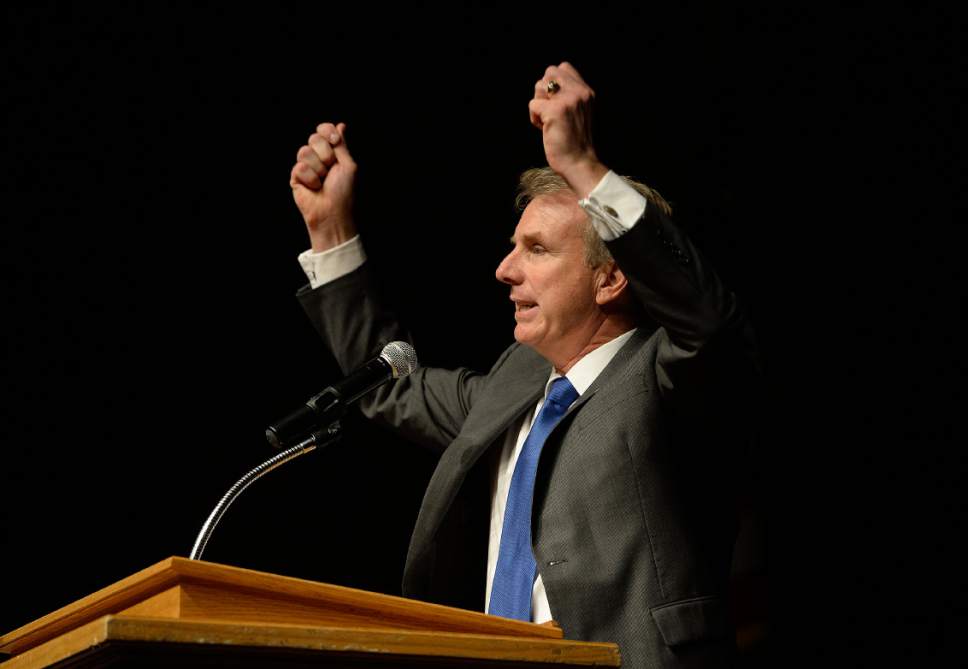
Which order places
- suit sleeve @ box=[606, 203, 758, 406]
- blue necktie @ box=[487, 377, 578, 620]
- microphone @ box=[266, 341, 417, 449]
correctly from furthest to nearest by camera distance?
blue necktie @ box=[487, 377, 578, 620], suit sleeve @ box=[606, 203, 758, 406], microphone @ box=[266, 341, 417, 449]

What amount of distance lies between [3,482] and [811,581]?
1805mm

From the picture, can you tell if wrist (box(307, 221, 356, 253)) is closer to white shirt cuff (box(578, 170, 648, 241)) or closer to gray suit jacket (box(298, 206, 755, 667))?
gray suit jacket (box(298, 206, 755, 667))

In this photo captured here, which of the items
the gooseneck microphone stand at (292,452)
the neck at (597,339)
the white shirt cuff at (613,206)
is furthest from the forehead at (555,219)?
→ the gooseneck microphone stand at (292,452)

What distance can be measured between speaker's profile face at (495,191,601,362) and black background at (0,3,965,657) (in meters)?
0.51

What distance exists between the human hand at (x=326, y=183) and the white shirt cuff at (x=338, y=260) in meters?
0.03

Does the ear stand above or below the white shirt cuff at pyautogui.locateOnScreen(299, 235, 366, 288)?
below

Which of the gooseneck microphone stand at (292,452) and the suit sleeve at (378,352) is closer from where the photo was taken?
the gooseneck microphone stand at (292,452)

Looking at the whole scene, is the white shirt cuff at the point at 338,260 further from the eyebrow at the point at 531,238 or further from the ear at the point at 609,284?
the ear at the point at 609,284

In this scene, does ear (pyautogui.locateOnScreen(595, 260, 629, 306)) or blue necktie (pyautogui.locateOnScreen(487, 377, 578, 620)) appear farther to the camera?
ear (pyautogui.locateOnScreen(595, 260, 629, 306))

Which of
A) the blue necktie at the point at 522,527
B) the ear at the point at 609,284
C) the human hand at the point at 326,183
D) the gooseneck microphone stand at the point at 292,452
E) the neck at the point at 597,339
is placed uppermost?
the human hand at the point at 326,183

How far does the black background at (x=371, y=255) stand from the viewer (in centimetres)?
250

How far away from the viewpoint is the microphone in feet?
5.29

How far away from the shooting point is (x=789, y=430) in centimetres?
253

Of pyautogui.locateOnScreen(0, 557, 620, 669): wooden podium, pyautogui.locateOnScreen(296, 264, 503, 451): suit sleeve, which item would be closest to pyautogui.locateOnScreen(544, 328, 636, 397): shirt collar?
pyautogui.locateOnScreen(296, 264, 503, 451): suit sleeve
